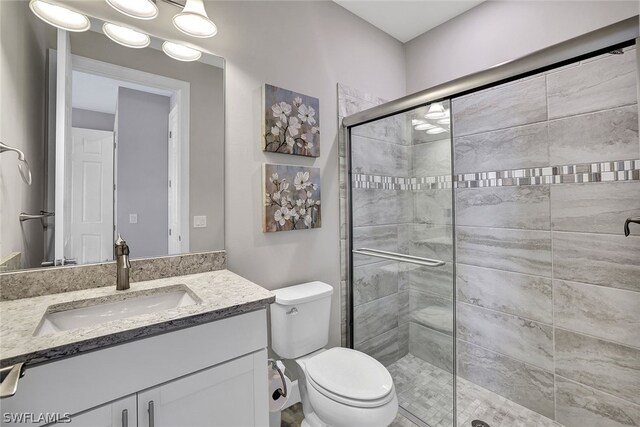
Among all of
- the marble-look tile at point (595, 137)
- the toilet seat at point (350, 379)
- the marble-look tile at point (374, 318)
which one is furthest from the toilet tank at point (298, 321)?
the marble-look tile at point (595, 137)

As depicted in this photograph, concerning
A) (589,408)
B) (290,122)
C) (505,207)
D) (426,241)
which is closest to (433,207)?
(426,241)

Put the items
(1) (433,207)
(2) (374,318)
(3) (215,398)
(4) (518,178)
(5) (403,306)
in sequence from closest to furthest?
(3) (215,398)
(1) (433,207)
(4) (518,178)
(5) (403,306)
(2) (374,318)

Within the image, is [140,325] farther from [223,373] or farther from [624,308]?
[624,308]

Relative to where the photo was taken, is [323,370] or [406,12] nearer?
[323,370]

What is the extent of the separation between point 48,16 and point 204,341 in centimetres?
140

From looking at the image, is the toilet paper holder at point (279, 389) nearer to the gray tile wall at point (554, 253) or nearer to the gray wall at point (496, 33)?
the gray tile wall at point (554, 253)

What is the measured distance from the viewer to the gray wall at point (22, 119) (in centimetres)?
100

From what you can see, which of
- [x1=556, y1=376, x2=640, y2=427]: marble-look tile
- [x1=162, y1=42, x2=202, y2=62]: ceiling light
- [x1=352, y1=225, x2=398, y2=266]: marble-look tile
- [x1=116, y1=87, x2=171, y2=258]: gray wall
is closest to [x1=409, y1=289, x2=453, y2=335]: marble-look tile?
[x1=352, y1=225, x2=398, y2=266]: marble-look tile

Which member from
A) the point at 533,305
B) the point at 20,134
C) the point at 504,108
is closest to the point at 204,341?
the point at 20,134

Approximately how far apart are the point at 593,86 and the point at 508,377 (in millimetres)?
1833

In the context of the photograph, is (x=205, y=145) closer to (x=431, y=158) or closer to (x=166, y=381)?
(x=166, y=381)

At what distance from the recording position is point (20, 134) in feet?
3.50

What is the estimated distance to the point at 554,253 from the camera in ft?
5.58
